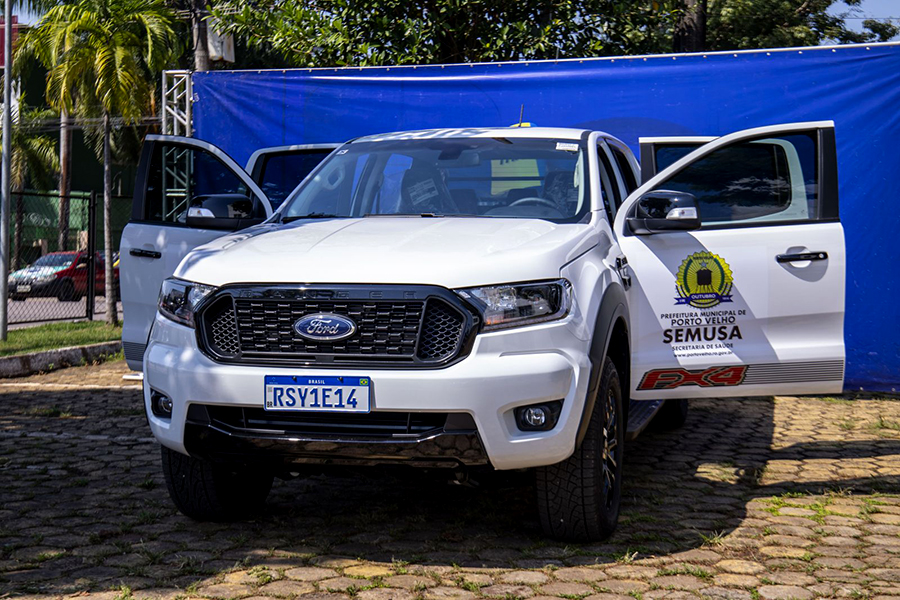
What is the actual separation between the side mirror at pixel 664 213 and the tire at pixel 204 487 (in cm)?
212

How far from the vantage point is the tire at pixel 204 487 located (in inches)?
185

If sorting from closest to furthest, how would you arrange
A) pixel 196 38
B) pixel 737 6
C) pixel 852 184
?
pixel 852 184, pixel 196 38, pixel 737 6

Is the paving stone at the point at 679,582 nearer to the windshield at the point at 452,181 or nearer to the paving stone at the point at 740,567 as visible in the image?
the paving stone at the point at 740,567

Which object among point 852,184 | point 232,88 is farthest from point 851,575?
point 232,88

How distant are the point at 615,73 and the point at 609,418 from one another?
5.62 meters

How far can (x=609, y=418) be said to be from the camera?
4652 millimetres

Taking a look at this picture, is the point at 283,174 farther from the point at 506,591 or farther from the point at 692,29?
the point at 692,29

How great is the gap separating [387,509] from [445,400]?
146 centimetres

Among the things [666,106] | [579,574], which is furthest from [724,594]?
[666,106]

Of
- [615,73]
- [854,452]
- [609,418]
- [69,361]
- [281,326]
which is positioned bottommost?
[69,361]

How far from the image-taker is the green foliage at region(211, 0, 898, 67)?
511 inches

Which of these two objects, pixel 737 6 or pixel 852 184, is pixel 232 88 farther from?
pixel 737 6

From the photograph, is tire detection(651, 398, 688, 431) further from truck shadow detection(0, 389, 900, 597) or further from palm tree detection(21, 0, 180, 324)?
palm tree detection(21, 0, 180, 324)

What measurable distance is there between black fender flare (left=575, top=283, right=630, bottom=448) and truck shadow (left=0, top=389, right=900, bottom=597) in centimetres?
38
